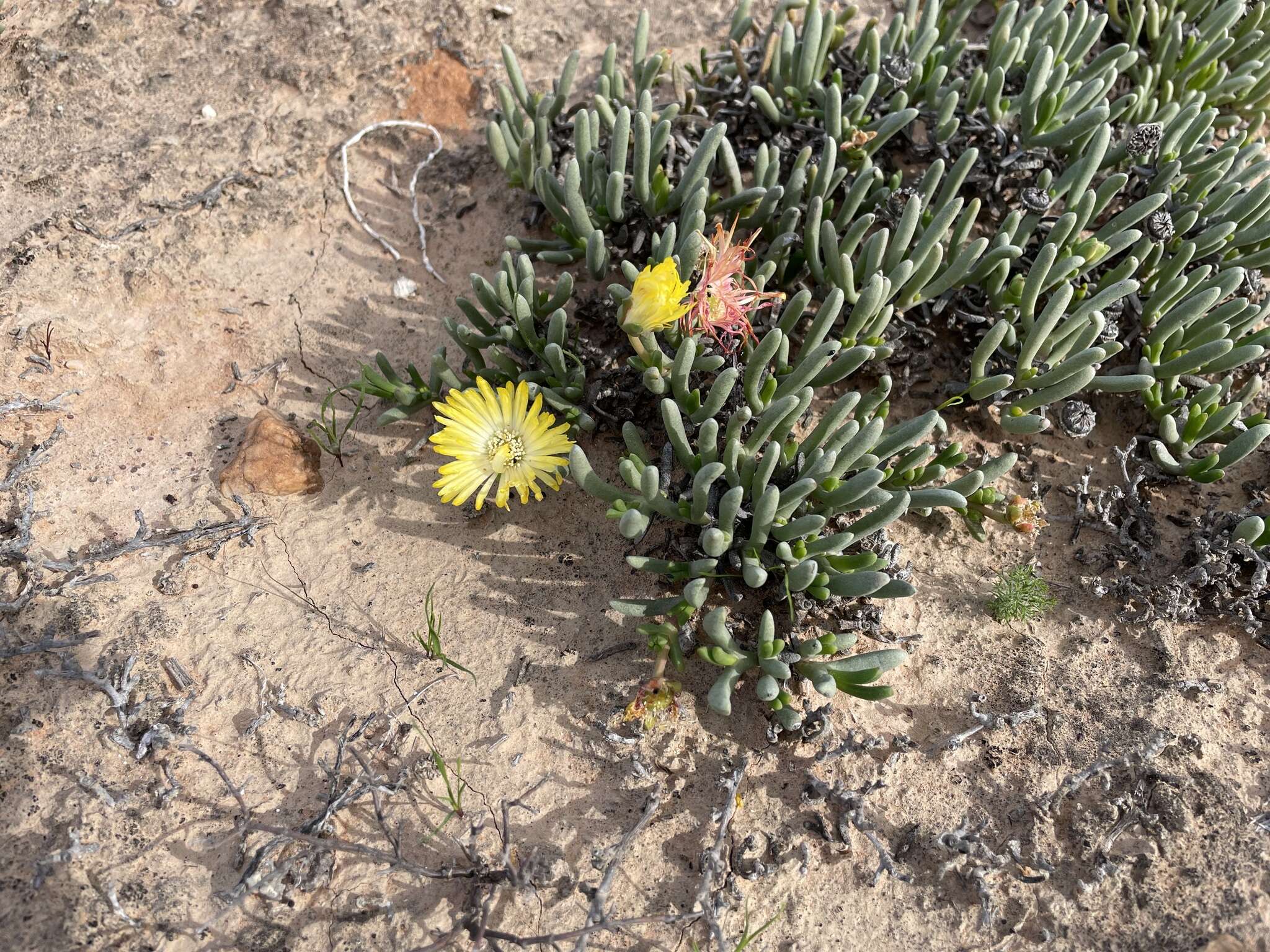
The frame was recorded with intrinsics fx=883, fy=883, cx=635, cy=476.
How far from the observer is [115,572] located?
227 centimetres

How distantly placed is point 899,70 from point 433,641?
2.29 m

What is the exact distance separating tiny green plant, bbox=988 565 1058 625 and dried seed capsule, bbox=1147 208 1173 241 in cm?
110

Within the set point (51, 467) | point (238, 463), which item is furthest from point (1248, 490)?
point (51, 467)

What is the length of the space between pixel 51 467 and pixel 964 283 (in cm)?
266

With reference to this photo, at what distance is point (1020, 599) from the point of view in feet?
7.59

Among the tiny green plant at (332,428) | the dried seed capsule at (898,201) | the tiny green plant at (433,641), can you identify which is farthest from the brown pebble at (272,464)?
the dried seed capsule at (898,201)

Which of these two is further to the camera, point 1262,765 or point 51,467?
point 51,467

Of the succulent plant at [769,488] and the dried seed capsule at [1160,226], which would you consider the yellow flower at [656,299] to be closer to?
the succulent plant at [769,488]

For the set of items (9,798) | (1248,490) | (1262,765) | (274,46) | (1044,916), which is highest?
(274,46)

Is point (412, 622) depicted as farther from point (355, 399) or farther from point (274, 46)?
point (274, 46)

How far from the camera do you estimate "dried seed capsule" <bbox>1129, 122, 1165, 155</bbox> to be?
2619 millimetres

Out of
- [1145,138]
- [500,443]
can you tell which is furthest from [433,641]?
[1145,138]

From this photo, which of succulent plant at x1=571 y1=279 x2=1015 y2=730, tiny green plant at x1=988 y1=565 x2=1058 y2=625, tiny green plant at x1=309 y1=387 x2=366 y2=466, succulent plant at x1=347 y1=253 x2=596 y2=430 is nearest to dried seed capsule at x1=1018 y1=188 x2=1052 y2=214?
succulent plant at x1=571 y1=279 x2=1015 y2=730

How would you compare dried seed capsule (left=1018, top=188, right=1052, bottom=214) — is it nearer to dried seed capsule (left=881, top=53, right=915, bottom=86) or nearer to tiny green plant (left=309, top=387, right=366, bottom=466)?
dried seed capsule (left=881, top=53, right=915, bottom=86)
